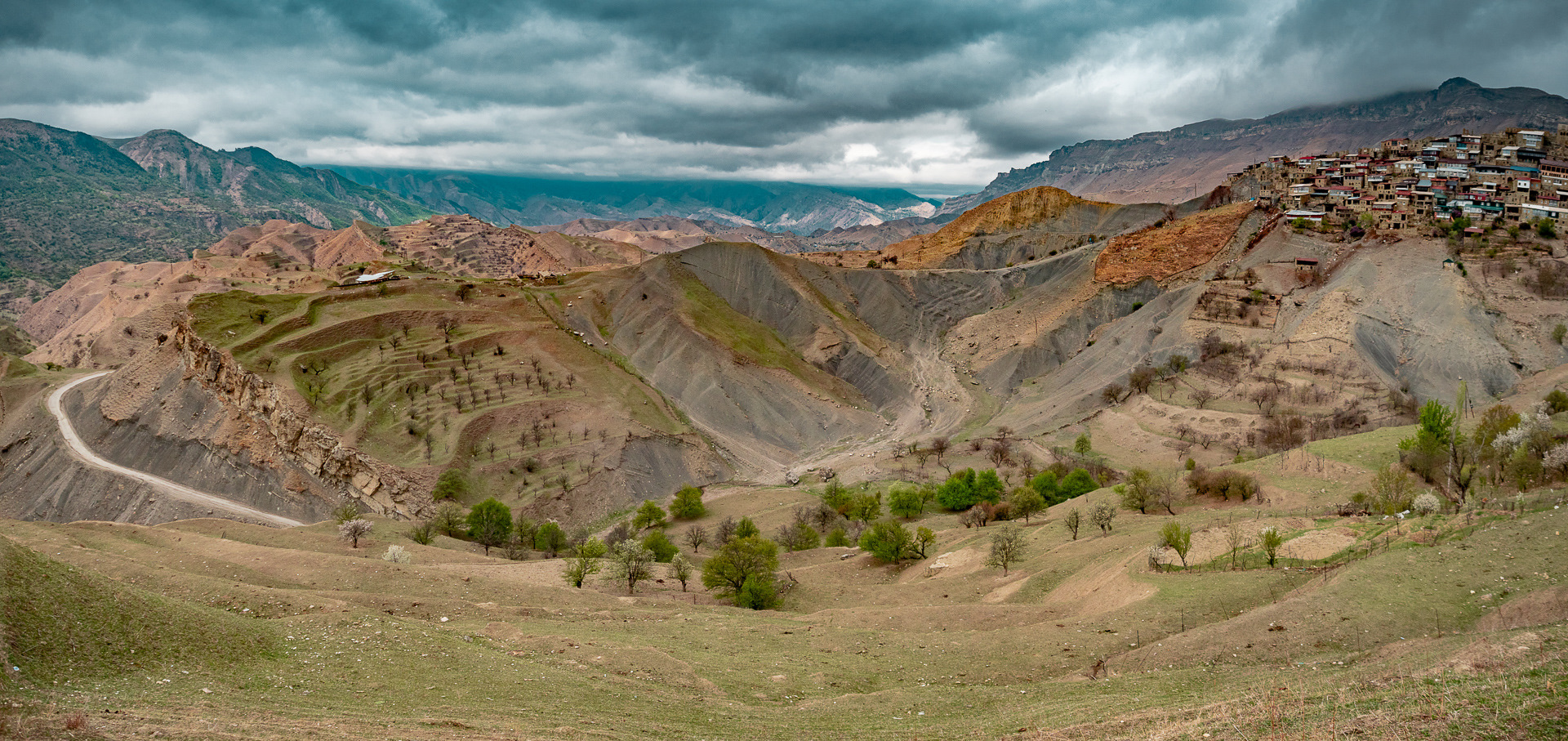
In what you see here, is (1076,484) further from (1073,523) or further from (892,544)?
(892,544)

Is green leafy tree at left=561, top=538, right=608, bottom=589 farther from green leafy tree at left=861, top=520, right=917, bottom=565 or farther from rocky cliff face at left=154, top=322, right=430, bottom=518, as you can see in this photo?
rocky cliff face at left=154, top=322, right=430, bottom=518

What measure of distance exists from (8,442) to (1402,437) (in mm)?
108542

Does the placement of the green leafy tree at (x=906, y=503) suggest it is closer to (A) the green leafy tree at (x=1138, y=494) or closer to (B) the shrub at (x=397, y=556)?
(A) the green leafy tree at (x=1138, y=494)

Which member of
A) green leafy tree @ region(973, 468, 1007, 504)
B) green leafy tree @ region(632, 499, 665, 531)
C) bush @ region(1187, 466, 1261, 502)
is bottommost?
green leafy tree @ region(632, 499, 665, 531)

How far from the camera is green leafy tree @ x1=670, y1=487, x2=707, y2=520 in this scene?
65.2 meters

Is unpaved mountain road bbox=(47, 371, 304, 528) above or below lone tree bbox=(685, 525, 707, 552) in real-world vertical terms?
above

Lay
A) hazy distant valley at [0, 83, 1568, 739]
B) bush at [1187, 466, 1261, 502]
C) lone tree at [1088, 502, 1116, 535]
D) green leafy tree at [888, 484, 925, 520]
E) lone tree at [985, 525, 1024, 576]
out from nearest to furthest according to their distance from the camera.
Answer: hazy distant valley at [0, 83, 1568, 739] → lone tree at [985, 525, 1024, 576] → lone tree at [1088, 502, 1116, 535] → bush at [1187, 466, 1261, 502] → green leafy tree at [888, 484, 925, 520]

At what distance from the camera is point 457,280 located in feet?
329

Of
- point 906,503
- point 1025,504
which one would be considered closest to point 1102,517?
point 1025,504

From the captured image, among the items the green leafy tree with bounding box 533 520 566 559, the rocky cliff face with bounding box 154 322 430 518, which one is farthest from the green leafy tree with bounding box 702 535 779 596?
A: the rocky cliff face with bounding box 154 322 430 518

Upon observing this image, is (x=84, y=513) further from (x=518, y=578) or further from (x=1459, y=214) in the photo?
(x=1459, y=214)

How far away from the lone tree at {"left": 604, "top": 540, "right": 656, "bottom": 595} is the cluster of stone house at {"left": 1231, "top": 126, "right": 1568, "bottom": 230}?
95.6m

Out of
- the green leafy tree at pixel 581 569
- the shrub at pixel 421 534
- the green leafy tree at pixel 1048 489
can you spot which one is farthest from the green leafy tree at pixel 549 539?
the green leafy tree at pixel 1048 489

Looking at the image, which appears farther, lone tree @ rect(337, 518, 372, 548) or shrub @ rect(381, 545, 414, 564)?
lone tree @ rect(337, 518, 372, 548)
